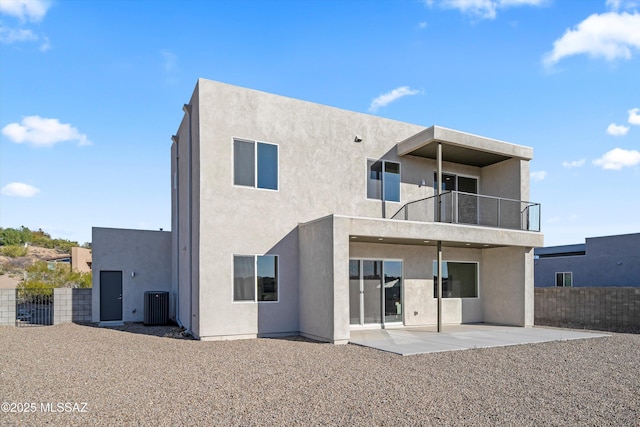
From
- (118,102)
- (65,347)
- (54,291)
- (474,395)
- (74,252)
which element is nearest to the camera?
(474,395)

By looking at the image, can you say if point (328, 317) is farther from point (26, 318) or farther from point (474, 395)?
point (26, 318)

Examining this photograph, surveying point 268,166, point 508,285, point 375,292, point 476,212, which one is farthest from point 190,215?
point 508,285

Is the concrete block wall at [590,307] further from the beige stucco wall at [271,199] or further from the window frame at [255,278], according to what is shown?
the window frame at [255,278]

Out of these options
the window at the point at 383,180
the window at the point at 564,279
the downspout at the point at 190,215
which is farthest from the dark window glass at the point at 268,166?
the window at the point at 564,279

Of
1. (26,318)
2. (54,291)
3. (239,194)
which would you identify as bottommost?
(26,318)

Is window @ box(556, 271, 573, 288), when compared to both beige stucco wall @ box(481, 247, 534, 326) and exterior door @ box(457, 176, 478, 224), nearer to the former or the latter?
beige stucco wall @ box(481, 247, 534, 326)

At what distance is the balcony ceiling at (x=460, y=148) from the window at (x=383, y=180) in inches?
25.3

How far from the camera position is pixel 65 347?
33.1ft

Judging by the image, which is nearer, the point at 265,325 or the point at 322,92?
the point at 265,325

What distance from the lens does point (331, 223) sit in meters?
10.8

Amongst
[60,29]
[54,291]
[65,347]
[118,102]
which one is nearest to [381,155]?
[118,102]

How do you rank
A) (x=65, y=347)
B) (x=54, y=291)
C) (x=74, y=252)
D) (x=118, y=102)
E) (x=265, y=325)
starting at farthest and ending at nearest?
1. (x=74, y=252)
2. (x=54, y=291)
3. (x=118, y=102)
4. (x=265, y=325)
5. (x=65, y=347)

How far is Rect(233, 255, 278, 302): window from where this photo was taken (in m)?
11.5

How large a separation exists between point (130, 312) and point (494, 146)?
14009 mm
